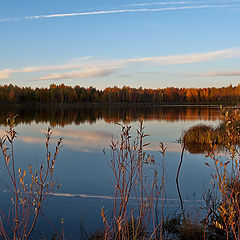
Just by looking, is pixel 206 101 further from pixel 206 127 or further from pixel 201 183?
pixel 201 183

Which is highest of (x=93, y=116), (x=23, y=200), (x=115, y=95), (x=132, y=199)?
(x=115, y=95)

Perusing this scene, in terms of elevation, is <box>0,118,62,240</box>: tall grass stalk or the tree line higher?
the tree line

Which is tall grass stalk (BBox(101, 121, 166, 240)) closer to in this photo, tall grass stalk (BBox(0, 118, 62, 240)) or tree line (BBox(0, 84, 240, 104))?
tall grass stalk (BBox(0, 118, 62, 240))

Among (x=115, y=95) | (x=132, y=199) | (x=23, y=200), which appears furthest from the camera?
(x=115, y=95)

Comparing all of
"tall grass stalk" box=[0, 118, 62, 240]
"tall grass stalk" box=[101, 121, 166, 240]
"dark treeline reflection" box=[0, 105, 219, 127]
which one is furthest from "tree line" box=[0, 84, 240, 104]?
"tall grass stalk" box=[101, 121, 166, 240]

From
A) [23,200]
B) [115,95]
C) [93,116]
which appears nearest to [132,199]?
[23,200]

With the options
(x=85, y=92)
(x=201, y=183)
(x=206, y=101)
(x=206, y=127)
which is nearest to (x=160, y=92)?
(x=206, y=101)

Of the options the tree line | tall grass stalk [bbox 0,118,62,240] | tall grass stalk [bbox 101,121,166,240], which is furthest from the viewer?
the tree line

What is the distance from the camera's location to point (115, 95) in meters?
153

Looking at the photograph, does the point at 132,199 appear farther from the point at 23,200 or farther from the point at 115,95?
the point at 115,95

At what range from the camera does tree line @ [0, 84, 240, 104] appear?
388 ft

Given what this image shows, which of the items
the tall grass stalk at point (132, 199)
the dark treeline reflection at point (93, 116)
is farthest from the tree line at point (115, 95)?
the tall grass stalk at point (132, 199)

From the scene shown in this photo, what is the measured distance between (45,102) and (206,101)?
329 feet

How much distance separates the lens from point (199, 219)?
6137 mm
